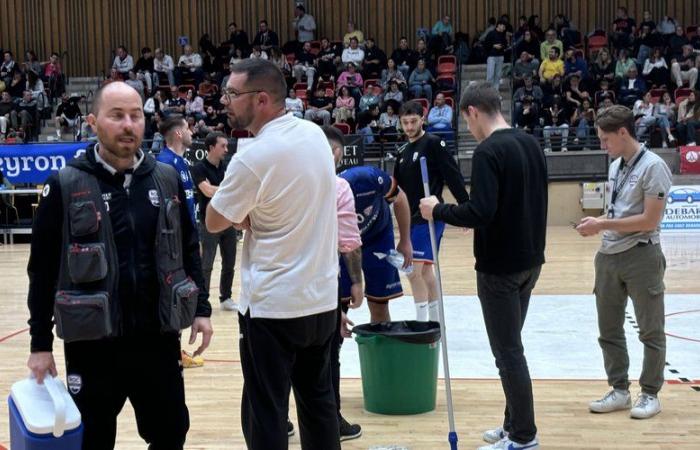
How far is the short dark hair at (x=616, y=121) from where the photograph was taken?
5336 millimetres

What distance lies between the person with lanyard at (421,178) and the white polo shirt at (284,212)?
3.74 meters

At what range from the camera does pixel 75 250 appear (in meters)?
3.34

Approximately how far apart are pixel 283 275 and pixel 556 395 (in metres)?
3.04

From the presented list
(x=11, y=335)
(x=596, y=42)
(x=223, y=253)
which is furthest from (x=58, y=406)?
(x=596, y=42)

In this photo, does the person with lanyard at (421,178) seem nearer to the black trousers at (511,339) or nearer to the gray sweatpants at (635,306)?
the gray sweatpants at (635,306)

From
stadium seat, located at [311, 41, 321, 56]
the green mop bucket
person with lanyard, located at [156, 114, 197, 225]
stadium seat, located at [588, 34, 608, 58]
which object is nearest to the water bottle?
the green mop bucket

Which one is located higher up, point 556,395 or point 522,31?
point 522,31

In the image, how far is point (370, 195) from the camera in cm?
573

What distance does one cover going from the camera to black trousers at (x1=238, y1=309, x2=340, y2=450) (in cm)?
358

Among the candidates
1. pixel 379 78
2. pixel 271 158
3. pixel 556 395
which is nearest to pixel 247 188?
pixel 271 158

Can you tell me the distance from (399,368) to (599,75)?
56.8 ft

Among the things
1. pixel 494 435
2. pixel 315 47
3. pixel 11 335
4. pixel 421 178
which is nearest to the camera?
pixel 494 435

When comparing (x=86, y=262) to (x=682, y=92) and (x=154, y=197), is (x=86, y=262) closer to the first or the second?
(x=154, y=197)

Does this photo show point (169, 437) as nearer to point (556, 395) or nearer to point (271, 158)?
point (271, 158)
